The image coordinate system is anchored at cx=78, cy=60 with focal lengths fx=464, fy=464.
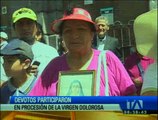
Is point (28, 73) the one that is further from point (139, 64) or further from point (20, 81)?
point (139, 64)

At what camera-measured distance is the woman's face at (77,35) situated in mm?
3424

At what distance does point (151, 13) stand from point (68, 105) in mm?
671

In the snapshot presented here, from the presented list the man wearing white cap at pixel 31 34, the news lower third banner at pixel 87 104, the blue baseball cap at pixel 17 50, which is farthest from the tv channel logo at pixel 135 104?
the man wearing white cap at pixel 31 34

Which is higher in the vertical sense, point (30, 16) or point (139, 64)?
point (30, 16)

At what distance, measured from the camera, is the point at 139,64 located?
4.73 m

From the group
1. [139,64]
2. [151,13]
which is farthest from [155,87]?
[139,64]

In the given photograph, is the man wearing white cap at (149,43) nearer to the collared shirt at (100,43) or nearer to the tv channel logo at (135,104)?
the tv channel logo at (135,104)

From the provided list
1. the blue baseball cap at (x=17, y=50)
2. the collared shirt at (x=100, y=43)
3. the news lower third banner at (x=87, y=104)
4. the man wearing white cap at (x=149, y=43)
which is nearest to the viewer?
the news lower third banner at (x=87, y=104)

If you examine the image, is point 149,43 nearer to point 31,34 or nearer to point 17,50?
point 17,50

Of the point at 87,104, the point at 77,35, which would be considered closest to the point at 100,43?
the point at 77,35

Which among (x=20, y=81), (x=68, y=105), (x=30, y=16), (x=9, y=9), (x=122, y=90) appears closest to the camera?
(x=68, y=105)

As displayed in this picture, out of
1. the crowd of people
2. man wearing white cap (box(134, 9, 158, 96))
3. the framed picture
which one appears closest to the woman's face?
the crowd of people

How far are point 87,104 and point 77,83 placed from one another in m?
0.68

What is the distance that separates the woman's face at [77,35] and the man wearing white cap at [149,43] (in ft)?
3.03
